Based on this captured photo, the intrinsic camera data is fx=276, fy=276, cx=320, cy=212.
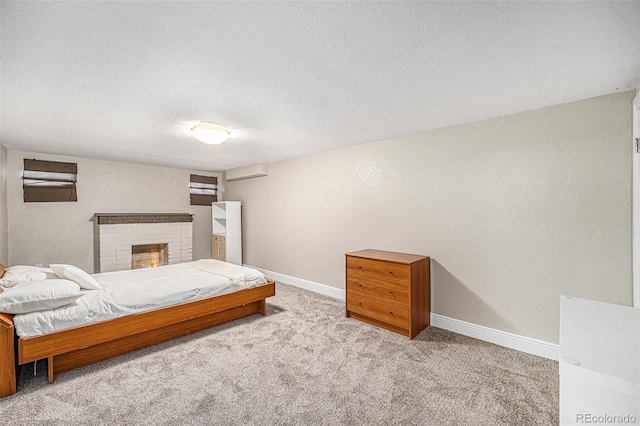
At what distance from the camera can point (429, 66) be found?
5.67 ft

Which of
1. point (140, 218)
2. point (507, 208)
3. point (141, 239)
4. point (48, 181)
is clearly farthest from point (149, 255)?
point (507, 208)

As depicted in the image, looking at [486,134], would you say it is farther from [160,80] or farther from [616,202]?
[160,80]

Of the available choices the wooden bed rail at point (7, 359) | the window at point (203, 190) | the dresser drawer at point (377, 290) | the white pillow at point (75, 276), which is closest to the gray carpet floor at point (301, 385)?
the wooden bed rail at point (7, 359)

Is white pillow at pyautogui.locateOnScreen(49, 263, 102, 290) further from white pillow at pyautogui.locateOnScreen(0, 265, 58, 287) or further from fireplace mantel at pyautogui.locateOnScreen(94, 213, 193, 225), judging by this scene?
fireplace mantel at pyautogui.locateOnScreen(94, 213, 193, 225)

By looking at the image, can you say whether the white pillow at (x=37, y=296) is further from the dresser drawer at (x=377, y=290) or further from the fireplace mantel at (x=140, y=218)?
the fireplace mantel at (x=140, y=218)

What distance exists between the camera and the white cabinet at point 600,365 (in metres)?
1.23

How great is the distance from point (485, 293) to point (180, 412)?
2.77 meters

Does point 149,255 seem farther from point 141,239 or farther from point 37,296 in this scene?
point 37,296

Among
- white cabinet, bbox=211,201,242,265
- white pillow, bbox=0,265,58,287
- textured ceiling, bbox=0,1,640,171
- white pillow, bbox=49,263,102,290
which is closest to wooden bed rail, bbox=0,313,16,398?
white pillow, bbox=49,263,102,290

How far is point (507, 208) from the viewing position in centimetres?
263

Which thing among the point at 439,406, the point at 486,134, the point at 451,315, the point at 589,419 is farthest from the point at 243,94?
the point at 451,315

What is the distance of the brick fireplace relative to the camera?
15.3ft

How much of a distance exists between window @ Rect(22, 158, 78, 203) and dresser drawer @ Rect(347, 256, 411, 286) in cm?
460

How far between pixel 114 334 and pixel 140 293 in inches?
15.7
